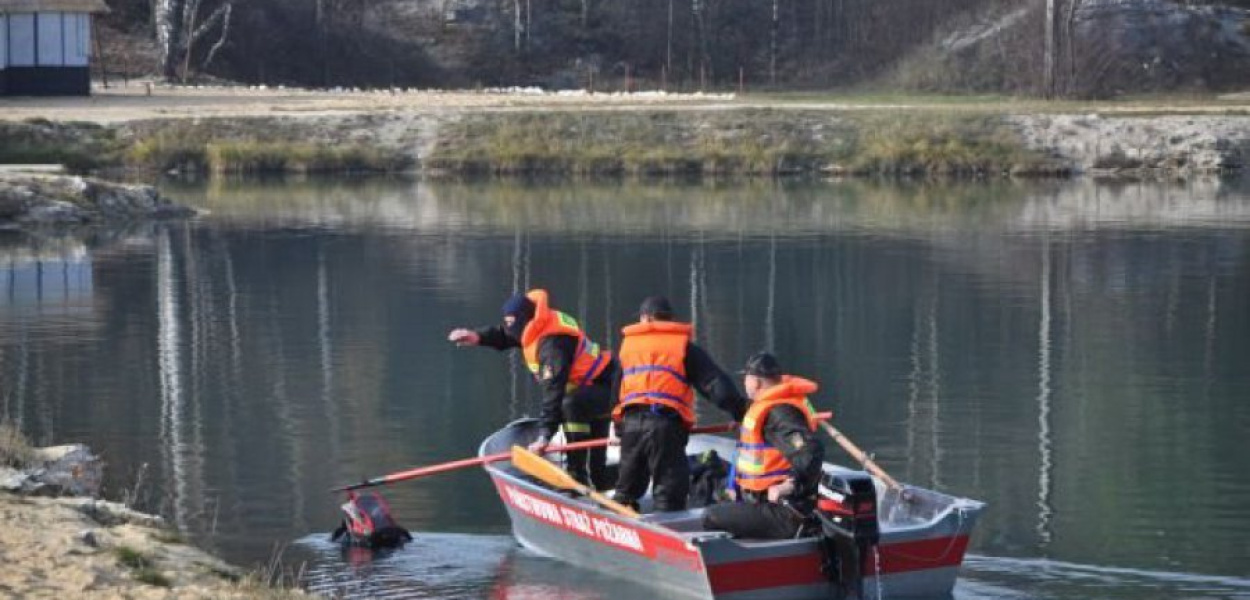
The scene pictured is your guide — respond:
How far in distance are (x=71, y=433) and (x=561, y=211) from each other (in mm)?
26152

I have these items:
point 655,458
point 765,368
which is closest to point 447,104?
point 655,458

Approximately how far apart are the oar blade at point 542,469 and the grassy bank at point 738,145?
40646mm

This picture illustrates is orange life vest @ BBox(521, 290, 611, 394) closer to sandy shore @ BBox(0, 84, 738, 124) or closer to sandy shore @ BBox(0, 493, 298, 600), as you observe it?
sandy shore @ BBox(0, 493, 298, 600)

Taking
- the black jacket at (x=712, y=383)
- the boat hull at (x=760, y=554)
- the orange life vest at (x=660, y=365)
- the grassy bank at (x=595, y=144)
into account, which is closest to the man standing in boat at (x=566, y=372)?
the boat hull at (x=760, y=554)

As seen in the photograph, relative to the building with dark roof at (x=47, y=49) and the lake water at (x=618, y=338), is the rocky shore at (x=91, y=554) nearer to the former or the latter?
the lake water at (x=618, y=338)

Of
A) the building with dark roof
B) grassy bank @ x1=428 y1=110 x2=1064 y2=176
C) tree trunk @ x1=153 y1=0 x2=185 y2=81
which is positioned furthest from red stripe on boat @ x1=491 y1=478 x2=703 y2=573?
tree trunk @ x1=153 y1=0 x2=185 y2=81

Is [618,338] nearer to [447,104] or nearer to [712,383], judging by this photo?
[712,383]

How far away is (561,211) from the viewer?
49.3 metres

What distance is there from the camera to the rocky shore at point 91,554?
14.5 m

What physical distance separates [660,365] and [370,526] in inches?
118

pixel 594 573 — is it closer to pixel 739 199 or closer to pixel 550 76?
pixel 739 199

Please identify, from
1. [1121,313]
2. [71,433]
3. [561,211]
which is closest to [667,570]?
[71,433]

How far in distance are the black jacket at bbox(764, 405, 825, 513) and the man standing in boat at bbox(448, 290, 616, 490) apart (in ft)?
9.42

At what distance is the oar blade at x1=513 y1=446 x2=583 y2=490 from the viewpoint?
713 inches
